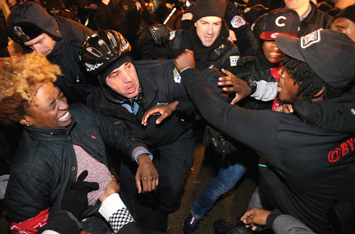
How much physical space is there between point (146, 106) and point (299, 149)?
5.36 ft

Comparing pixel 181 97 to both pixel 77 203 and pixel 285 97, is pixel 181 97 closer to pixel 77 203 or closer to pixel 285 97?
pixel 285 97

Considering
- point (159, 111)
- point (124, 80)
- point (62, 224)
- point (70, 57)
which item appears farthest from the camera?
point (70, 57)

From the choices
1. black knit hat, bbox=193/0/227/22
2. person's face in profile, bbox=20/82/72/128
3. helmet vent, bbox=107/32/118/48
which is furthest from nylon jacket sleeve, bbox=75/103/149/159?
black knit hat, bbox=193/0/227/22

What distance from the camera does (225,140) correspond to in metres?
1.80

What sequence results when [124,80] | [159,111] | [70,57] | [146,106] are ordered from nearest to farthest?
1. [159,111]
2. [124,80]
3. [146,106]
4. [70,57]

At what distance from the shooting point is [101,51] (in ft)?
6.95

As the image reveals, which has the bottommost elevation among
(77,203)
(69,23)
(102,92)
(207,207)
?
(207,207)

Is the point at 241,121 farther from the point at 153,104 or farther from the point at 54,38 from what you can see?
the point at 54,38

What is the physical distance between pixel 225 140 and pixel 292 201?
700 mm

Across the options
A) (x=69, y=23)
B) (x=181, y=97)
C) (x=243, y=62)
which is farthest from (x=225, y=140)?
(x=69, y=23)

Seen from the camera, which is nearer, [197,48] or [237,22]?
[197,48]

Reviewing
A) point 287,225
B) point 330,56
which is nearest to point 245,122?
point 330,56

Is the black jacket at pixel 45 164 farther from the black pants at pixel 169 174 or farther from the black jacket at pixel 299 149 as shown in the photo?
the black jacket at pixel 299 149

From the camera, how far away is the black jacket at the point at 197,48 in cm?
283
